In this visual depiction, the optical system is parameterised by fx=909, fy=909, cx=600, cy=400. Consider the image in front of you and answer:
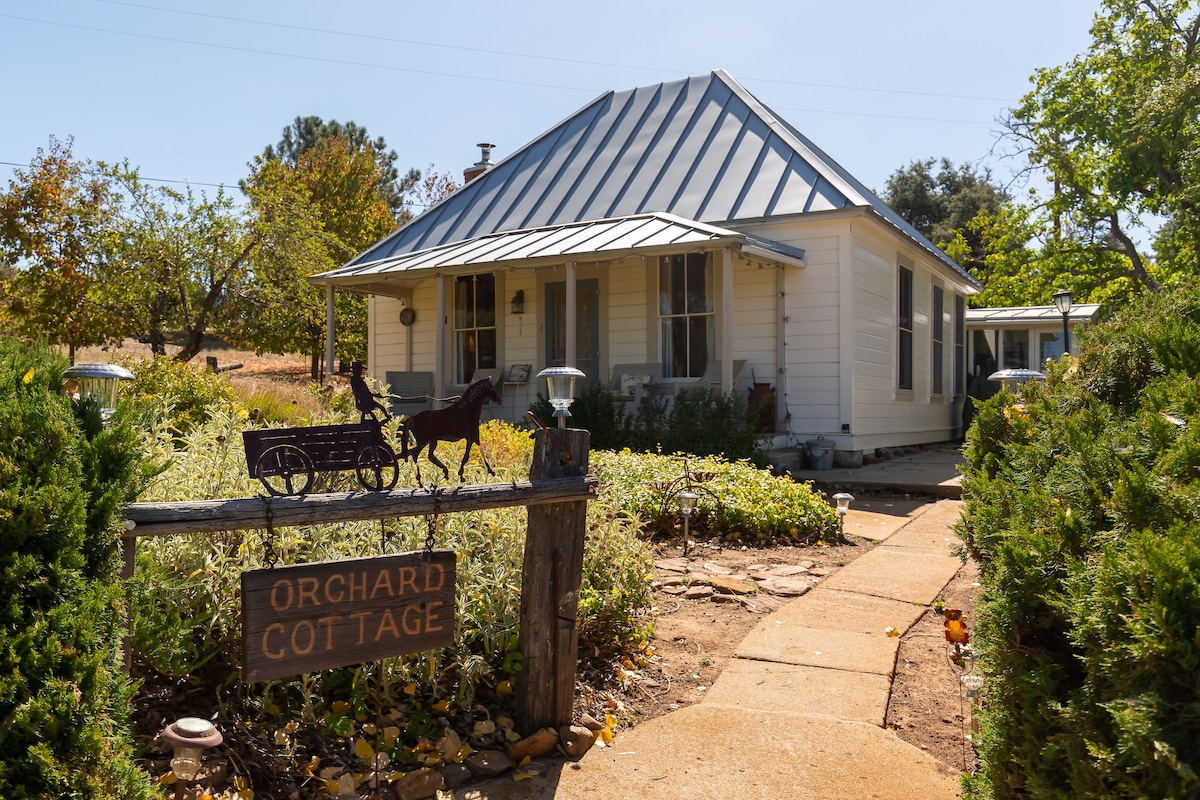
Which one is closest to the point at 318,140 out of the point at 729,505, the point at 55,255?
the point at 55,255

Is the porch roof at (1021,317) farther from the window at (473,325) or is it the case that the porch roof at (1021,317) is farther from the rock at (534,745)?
the rock at (534,745)

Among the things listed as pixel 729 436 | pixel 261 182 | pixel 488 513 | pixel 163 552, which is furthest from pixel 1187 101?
pixel 261 182

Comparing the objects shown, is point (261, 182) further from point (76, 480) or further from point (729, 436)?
point (76, 480)

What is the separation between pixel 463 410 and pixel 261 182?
31844mm

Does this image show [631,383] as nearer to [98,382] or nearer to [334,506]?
[334,506]

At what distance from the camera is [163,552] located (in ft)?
11.1

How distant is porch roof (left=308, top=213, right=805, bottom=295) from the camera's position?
1108 cm

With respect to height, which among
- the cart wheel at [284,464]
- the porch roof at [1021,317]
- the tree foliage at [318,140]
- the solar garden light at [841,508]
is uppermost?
the tree foliage at [318,140]

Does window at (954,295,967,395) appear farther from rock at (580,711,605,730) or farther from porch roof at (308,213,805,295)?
rock at (580,711,605,730)

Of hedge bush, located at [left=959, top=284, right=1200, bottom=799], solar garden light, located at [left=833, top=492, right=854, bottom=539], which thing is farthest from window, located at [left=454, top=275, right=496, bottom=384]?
hedge bush, located at [left=959, top=284, right=1200, bottom=799]

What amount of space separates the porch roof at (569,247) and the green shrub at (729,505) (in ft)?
12.9

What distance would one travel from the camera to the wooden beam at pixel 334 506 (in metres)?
2.55

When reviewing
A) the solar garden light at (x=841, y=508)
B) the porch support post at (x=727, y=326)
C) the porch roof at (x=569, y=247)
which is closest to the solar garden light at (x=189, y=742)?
the solar garden light at (x=841, y=508)

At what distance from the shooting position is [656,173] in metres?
14.4
